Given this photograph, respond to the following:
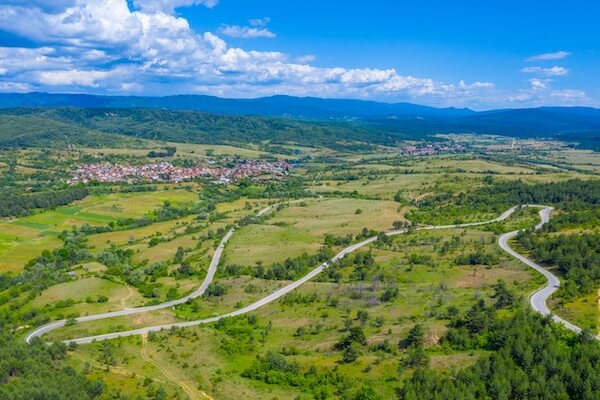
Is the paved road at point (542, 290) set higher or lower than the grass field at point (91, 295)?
higher

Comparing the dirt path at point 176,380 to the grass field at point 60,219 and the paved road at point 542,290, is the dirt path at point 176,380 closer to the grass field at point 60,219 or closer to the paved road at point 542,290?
the paved road at point 542,290

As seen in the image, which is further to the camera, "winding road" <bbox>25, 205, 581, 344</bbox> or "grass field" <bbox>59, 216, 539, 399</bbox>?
"winding road" <bbox>25, 205, 581, 344</bbox>

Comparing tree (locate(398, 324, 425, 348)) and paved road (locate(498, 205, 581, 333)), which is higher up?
paved road (locate(498, 205, 581, 333))

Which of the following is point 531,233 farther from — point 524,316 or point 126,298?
point 126,298

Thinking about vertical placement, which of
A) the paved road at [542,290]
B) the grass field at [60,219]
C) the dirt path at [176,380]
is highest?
the paved road at [542,290]

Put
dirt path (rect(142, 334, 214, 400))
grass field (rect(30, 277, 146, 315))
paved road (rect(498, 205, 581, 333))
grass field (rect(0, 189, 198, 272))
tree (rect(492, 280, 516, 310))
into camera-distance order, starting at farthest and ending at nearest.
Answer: grass field (rect(0, 189, 198, 272)) < grass field (rect(30, 277, 146, 315)) < tree (rect(492, 280, 516, 310)) < paved road (rect(498, 205, 581, 333)) < dirt path (rect(142, 334, 214, 400))

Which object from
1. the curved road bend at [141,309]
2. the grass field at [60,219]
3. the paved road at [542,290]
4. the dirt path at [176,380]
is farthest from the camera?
the grass field at [60,219]

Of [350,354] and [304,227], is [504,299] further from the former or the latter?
[304,227]

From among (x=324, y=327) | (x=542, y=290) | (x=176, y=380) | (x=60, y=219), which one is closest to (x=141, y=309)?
(x=176, y=380)

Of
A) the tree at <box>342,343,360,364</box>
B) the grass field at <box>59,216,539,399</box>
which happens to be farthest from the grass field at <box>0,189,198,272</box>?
the tree at <box>342,343,360,364</box>

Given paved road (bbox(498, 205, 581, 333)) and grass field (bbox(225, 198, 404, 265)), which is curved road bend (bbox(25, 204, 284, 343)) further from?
paved road (bbox(498, 205, 581, 333))

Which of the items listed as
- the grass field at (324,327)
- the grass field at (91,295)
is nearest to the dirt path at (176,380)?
the grass field at (324,327)

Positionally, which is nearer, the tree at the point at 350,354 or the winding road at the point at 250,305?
the tree at the point at 350,354
